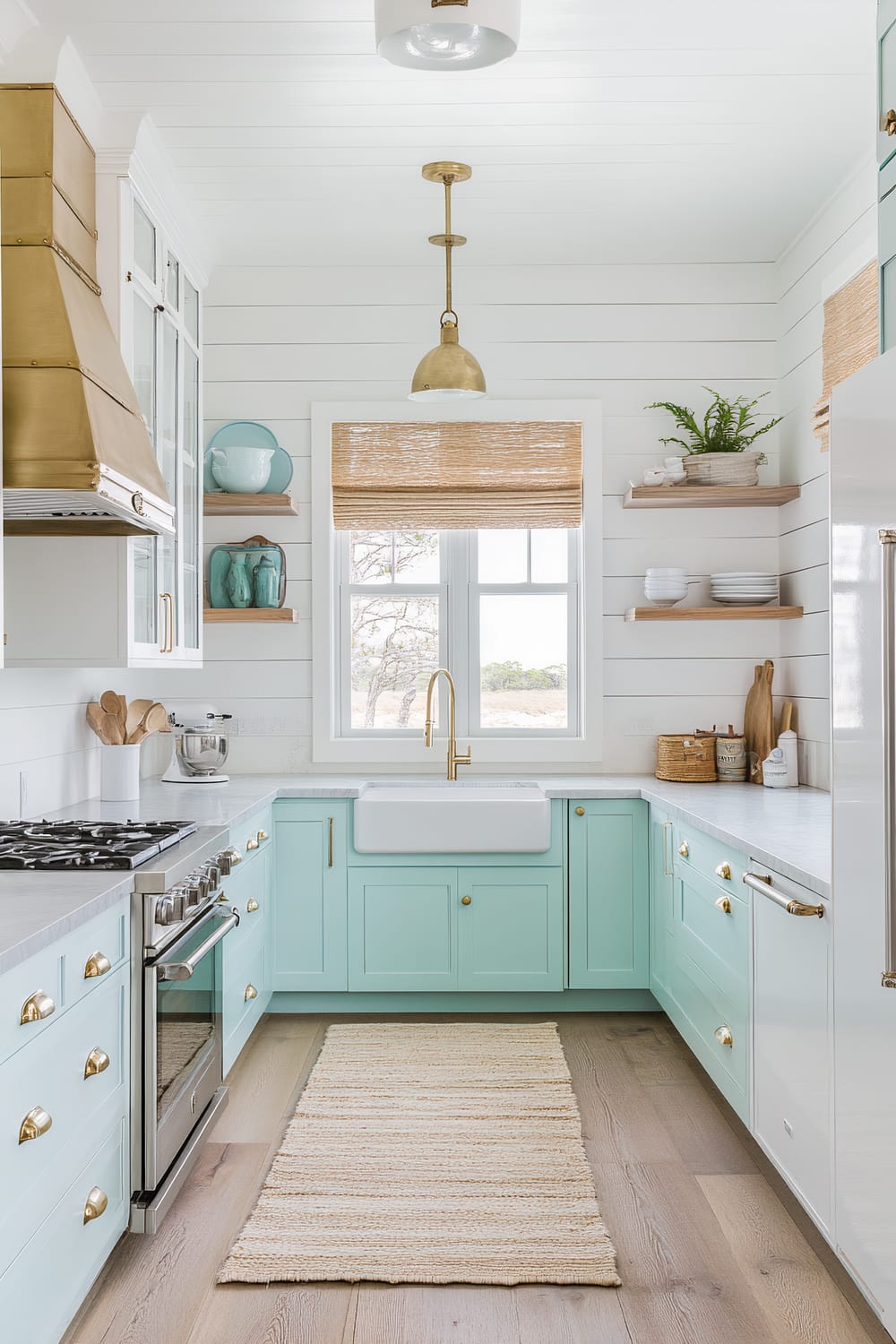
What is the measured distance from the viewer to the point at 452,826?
12.7 ft

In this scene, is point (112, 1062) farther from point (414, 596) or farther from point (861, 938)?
point (414, 596)

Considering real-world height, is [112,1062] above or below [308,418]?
below

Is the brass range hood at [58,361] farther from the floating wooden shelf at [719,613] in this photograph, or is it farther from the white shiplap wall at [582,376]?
the floating wooden shelf at [719,613]

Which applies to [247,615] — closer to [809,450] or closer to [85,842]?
[85,842]

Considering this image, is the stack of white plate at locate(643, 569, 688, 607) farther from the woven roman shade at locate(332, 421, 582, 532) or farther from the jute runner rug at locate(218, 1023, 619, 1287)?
the jute runner rug at locate(218, 1023, 619, 1287)

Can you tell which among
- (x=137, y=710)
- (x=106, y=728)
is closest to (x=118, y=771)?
(x=106, y=728)

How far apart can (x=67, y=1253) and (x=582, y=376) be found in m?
3.56

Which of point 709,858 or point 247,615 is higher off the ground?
point 247,615

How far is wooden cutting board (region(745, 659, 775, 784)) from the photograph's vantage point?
423 cm

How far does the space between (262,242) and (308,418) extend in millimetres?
679

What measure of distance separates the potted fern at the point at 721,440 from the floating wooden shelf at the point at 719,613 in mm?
491

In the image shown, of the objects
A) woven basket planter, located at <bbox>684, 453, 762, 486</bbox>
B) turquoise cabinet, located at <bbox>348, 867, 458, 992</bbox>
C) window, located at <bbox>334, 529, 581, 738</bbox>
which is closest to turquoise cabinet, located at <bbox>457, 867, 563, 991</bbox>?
turquoise cabinet, located at <bbox>348, 867, 458, 992</bbox>

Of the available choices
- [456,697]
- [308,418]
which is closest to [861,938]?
[456,697]

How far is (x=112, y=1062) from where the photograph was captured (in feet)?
7.17
